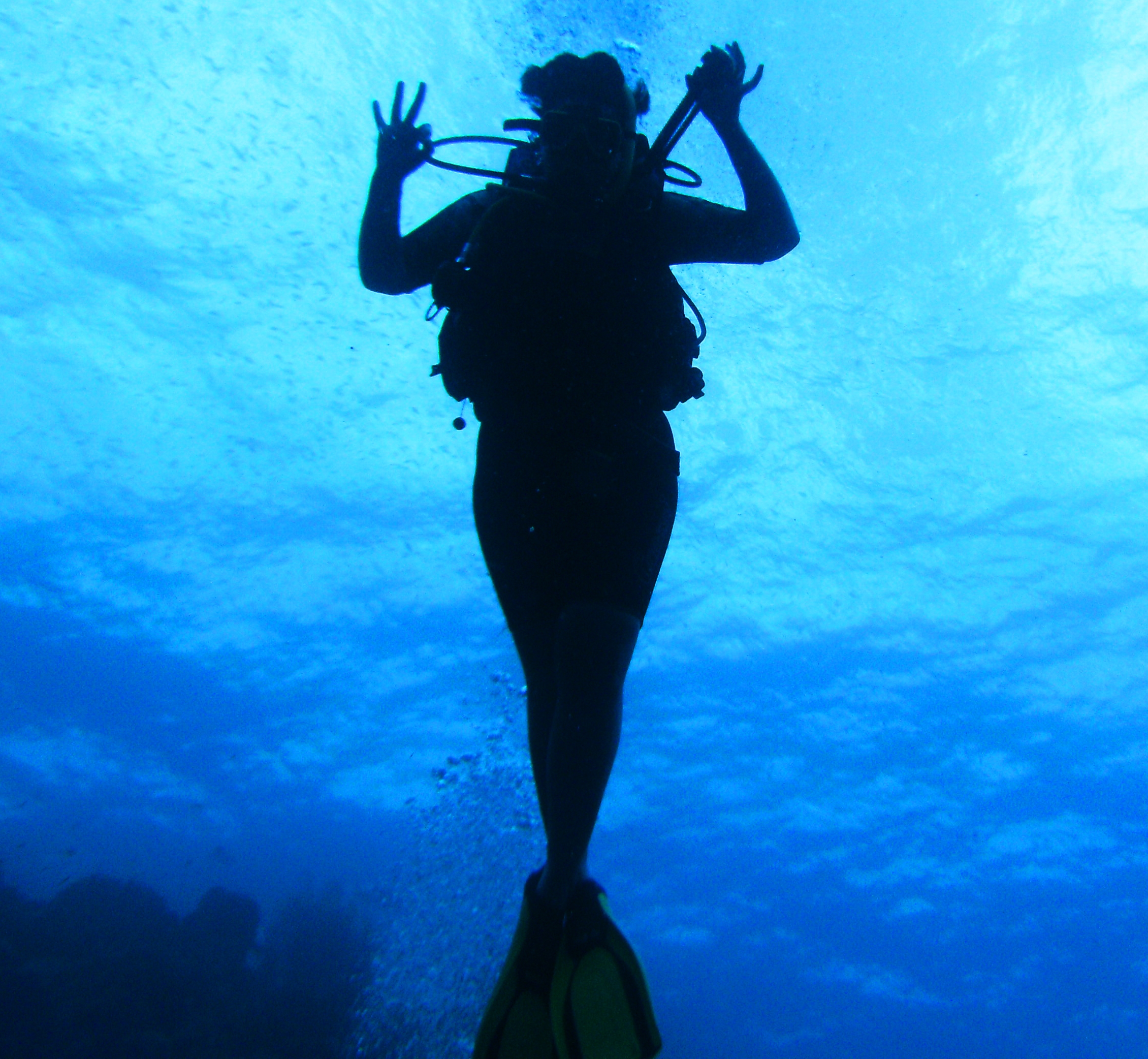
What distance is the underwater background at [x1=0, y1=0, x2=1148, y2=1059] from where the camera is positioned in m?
11.7

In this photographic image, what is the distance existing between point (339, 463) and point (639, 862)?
19311 mm

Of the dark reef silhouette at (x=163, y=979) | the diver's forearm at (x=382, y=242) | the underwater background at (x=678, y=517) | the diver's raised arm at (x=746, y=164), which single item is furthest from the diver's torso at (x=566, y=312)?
the dark reef silhouette at (x=163, y=979)

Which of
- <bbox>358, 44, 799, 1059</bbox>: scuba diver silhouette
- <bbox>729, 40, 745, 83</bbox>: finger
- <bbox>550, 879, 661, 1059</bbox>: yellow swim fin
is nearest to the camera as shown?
<bbox>550, 879, 661, 1059</bbox>: yellow swim fin

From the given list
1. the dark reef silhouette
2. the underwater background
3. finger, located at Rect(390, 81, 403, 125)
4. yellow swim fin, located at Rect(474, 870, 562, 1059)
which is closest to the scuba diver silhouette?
yellow swim fin, located at Rect(474, 870, 562, 1059)

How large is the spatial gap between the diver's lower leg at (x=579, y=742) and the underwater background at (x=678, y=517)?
7.27m

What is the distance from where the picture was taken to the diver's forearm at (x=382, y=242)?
2.78 meters

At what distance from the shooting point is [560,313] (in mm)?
2473

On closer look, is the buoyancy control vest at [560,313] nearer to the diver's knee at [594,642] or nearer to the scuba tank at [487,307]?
the scuba tank at [487,307]

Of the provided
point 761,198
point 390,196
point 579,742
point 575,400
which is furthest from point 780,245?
point 579,742

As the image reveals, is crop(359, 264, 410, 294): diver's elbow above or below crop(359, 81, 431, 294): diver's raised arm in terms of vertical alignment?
below

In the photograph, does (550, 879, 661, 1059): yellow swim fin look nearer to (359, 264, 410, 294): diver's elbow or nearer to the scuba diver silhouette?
the scuba diver silhouette

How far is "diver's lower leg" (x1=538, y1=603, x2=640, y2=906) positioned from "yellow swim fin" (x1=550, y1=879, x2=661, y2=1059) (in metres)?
0.09

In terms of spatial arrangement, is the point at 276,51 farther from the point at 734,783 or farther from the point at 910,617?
the point at 734,783

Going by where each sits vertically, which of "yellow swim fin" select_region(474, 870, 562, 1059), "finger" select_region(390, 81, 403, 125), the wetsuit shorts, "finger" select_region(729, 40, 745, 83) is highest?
"finger" select_region(729, 40, 745, 83)
